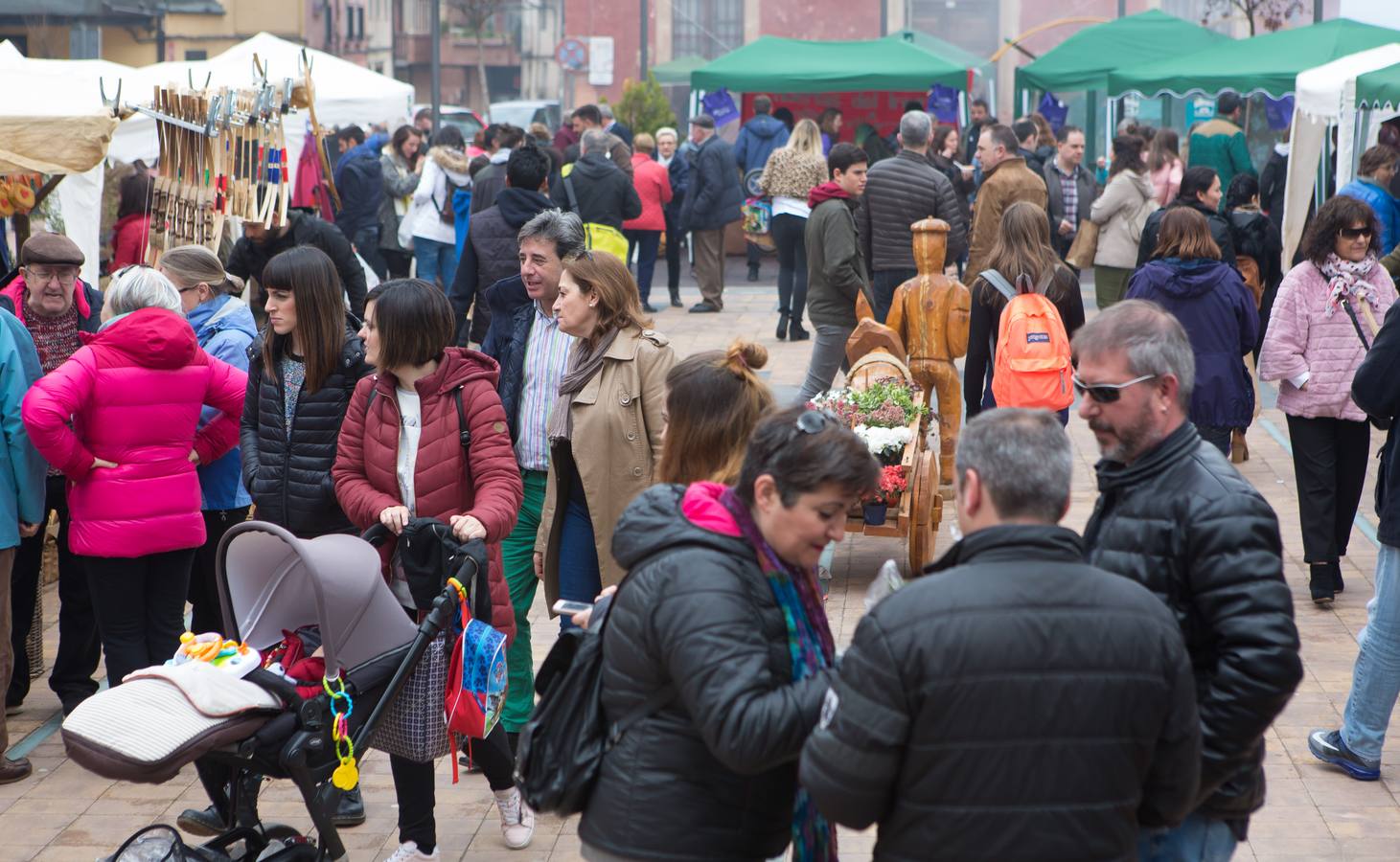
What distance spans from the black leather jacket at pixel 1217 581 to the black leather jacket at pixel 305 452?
2.91m

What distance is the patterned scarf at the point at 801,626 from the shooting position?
112 inches

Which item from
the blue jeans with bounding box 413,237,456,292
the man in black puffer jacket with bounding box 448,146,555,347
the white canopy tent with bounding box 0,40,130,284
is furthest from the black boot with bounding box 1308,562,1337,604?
the blue jeans with bounding box 413,237,456,292

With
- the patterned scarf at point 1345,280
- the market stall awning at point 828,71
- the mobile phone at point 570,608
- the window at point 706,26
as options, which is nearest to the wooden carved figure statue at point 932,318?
the patterned scarf at point 1345,280

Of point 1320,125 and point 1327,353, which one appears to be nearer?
Result: point 1327,353

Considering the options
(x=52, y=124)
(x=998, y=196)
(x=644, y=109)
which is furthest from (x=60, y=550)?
(x=644, y=109)

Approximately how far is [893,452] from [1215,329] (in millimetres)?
1750

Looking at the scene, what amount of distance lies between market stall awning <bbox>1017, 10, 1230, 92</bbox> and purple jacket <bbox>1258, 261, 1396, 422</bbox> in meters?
15.9

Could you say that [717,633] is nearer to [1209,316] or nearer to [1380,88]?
[1209,316]

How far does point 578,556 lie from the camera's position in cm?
509

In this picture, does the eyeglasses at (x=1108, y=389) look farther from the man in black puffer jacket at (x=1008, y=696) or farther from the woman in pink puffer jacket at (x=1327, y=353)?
the woman in pink puffer jacket at (x=1327, y=353)

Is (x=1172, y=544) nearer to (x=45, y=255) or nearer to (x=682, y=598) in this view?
(x=682, y=598)

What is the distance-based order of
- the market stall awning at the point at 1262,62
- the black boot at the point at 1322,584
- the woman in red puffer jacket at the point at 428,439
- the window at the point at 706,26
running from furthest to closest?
the window at the point at 706,26 → the market stall awning at the point at 1262,62 → the black boot at the point at 1322,584 → the woman in red puffer jacket at the point at 428,439

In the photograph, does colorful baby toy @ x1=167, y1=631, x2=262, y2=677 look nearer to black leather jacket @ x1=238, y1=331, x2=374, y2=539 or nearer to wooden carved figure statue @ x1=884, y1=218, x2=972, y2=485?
black leather jacket @ x1=238, y1=331, x2=374, y2=539

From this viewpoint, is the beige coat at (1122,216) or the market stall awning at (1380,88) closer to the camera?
the market stall awning at (1380,88)
